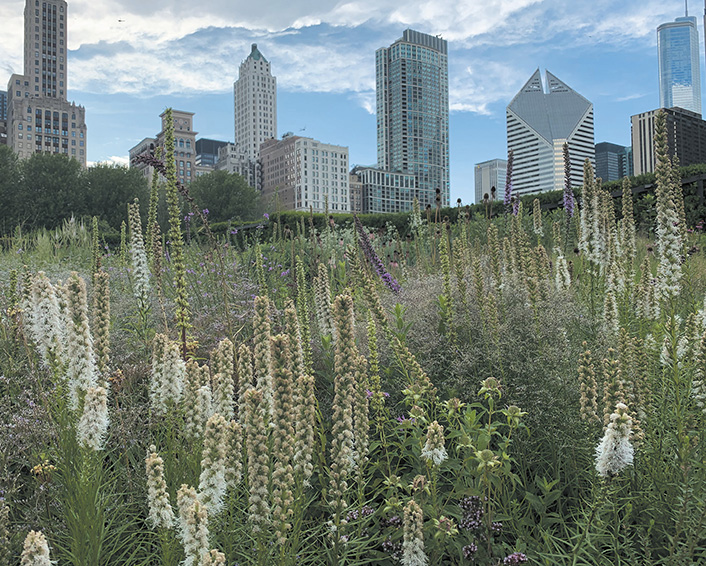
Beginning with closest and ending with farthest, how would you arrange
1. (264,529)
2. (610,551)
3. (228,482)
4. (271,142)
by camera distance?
(264,529) → (228,482) → (610,551) → (271,142)

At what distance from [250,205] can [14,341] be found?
6703 centimetres

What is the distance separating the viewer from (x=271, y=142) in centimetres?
16300

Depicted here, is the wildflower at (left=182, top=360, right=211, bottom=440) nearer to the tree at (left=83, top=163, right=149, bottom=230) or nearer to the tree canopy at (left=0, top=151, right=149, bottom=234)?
the tree canopy at (left=0, top=151, right=149, bottom=234)

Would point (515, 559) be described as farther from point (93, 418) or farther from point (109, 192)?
point (109, 192)

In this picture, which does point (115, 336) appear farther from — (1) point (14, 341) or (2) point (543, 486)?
(2) point (543, 486)

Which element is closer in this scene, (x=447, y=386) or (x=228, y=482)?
(x=228, y=482)

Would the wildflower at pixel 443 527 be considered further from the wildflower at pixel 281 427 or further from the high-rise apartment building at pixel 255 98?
the high-rise apartment building at pixel 255 98

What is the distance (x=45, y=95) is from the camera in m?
134

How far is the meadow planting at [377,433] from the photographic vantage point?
6.50ft

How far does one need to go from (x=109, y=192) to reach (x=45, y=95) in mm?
101252

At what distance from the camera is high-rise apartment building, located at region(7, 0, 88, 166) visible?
122000 millimetres

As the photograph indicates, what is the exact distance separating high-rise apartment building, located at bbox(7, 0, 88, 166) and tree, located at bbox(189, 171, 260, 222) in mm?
73111

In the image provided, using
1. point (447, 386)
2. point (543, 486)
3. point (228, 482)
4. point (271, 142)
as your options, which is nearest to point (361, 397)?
point (228, 482)

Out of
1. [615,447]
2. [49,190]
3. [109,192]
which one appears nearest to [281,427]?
[615,447]
